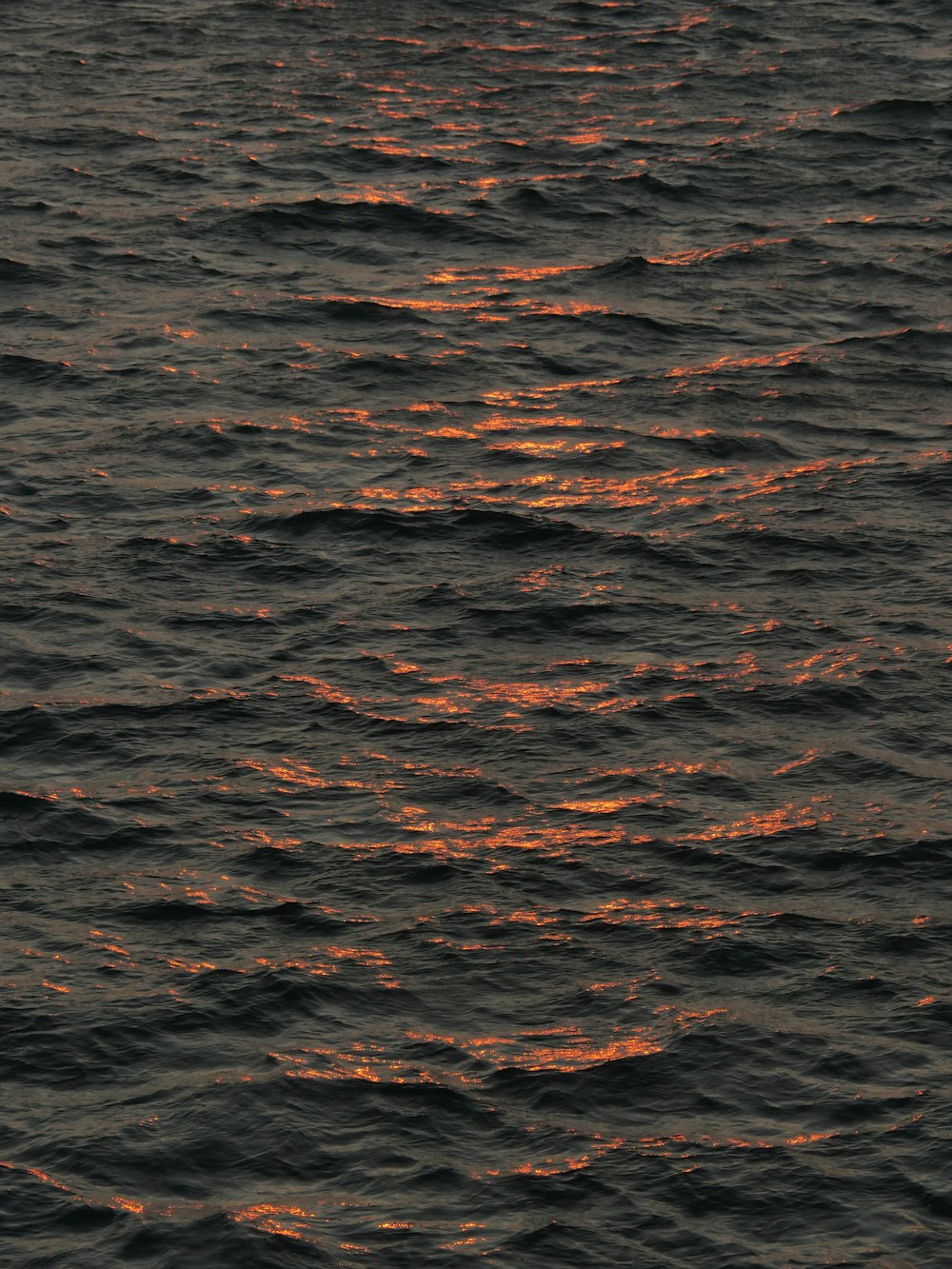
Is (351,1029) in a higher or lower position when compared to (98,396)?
lower

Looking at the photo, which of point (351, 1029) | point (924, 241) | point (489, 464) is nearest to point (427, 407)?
point (489, 464)

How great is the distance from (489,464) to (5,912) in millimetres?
9493

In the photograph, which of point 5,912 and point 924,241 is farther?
point 924,241

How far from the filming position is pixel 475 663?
21500 millimetres

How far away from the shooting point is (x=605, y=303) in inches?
1147

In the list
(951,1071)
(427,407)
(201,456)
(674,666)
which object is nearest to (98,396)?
(201,456)

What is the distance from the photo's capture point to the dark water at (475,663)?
50.4 ft

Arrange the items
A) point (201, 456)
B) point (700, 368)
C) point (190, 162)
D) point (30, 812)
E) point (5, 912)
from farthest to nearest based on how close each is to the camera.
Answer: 1. point (190, 162)
2. point (700, 368)
3. point (201, 456)
4. point (30, 812)
5. point (5, 912)

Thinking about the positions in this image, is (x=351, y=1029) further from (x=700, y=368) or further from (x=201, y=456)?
(x=700, y=368)

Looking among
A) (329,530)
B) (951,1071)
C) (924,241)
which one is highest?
(924,241)

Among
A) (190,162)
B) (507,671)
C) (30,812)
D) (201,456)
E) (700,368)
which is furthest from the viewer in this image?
(190,162)

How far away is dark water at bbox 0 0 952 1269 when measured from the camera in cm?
1537

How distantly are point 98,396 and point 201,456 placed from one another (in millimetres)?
2068

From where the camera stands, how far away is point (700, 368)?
27.4 meters
